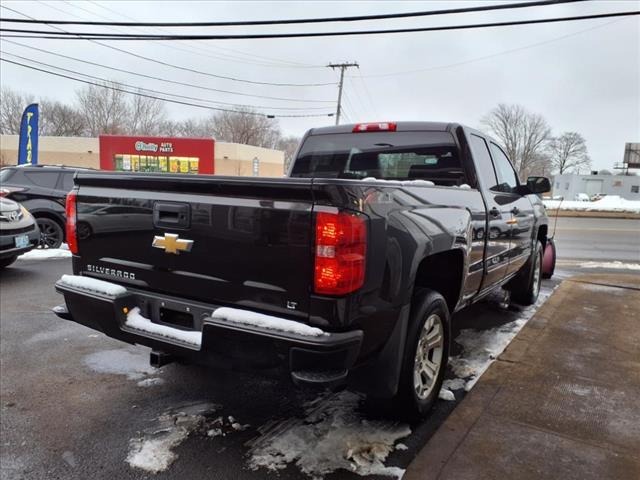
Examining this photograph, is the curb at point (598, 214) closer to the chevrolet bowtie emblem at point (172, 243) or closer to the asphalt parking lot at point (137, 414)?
the asphalt parking lot at point (137, 414)

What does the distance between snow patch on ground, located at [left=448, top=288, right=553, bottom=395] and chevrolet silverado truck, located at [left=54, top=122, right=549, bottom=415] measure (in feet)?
2.05

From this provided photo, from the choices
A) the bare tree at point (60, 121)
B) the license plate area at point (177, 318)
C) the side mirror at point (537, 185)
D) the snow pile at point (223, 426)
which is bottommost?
the snow pile at point (223, 426)

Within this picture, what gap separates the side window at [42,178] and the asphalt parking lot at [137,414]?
5.99 meters

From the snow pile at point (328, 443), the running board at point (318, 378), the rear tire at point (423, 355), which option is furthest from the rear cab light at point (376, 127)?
the running board at point (318, 378)

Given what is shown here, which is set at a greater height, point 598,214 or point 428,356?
point 428,356

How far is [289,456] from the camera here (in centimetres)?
272

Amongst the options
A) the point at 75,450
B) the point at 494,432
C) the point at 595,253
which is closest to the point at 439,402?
the point at 494,432

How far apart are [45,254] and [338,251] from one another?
345 inches

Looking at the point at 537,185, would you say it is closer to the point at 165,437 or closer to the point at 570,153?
the point at 165,437

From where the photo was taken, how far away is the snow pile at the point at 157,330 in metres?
2.62

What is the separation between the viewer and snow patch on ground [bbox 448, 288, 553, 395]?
3.84 metres

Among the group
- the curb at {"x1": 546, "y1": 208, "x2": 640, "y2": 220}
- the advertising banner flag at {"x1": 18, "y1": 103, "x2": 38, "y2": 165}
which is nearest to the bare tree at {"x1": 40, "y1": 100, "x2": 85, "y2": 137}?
the advertising banner flag at {"x1": 18, "y1": 103, "x2": 38, "y2": 165}

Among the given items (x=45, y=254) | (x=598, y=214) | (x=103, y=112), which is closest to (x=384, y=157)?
(x=45, y=254)

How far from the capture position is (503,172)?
480 cm
